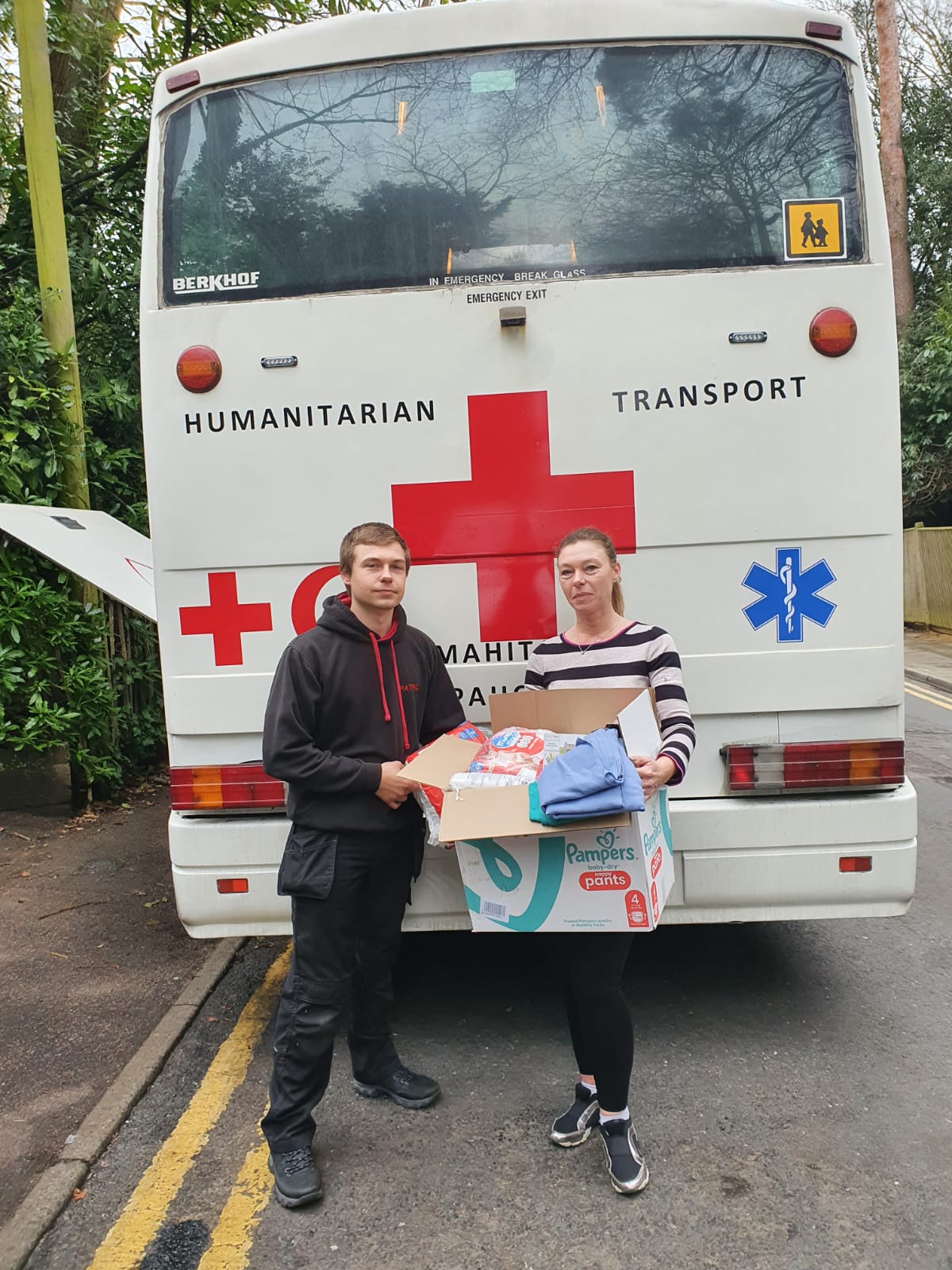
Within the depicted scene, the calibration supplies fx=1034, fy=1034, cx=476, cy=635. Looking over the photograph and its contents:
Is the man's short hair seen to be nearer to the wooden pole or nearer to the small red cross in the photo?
the small red cross

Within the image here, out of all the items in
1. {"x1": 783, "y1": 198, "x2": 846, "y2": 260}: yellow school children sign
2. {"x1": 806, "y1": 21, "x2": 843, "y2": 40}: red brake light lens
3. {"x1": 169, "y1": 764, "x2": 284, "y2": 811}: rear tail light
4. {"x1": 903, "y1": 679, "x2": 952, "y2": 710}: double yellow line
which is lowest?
{"x1": 903, "y1": 679, "x2": 952, "y2": 710}: double yellow line

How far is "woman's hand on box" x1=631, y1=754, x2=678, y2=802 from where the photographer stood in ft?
9.35

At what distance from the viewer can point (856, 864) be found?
3.54m

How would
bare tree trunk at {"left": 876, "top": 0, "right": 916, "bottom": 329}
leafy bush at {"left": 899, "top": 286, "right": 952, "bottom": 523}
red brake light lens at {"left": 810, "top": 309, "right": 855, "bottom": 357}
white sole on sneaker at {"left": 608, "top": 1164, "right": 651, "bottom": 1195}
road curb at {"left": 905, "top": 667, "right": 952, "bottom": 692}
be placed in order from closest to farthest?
white sole on sneaker at {"left": 608, "top": 1164, "right": 651, "bottom": 1195} → red brake light lens at {"left": 810, "top": 309, "right": 855, "bottom": 357} → road curb at {"left": 905, "top": 667, "right": 952, "bottom": 692} → leafy bush at {"left": 899, "top": 286, "right": 952, "bottom": 523} → bare tree trunk at {"left": 876, "top": 0, "right": 916, "bottom": 329}

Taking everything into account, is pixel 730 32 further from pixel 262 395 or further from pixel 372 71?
pixel 262 395

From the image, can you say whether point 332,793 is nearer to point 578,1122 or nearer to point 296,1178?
point 296,1178

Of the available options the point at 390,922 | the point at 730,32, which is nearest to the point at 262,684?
the point at 390,922

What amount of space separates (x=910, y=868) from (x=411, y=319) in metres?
2.53

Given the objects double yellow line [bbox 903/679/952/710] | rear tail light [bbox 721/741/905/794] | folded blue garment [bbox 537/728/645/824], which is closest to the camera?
folded blue garment [bbox 537/728/645/824]

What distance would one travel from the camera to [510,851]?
2953 millimetres

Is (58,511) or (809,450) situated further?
(58,511)

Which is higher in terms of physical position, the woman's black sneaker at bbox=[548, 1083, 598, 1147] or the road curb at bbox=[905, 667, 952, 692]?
the woman's black sneaker at bbox=[548, 1083, 598, 1147]

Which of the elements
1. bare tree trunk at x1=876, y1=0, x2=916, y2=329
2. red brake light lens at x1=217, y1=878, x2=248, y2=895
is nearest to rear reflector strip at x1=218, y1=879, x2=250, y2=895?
red brake light lens at x1=217, y1=878, x2=248, y2=895

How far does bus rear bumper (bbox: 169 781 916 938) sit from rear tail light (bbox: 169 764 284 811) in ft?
0.23
